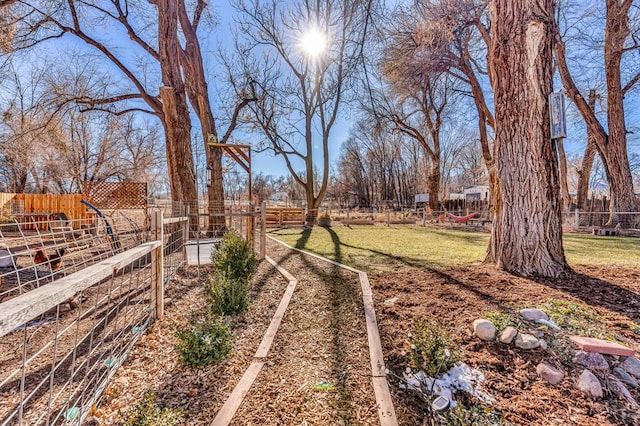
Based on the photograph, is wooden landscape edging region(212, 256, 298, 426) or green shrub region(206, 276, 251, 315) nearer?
wooden landscape edging region(212, 256, 298, 426)

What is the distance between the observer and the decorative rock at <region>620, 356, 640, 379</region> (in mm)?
1661

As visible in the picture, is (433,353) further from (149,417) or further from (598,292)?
(598,292)

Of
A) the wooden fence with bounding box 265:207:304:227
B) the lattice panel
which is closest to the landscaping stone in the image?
the lattice panel

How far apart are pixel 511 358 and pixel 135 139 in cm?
2259

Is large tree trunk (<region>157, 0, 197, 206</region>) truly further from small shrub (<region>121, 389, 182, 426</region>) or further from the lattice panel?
small shrub (<region>121, 389, 182, 426</region>)

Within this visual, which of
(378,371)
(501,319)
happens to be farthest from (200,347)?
(501,319)

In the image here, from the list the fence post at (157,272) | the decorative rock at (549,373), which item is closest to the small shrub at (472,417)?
the decorative rock at (549,373)

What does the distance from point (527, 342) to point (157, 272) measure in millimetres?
3197

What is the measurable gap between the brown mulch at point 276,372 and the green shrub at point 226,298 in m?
0.12

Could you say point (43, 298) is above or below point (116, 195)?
below

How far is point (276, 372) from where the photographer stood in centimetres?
193

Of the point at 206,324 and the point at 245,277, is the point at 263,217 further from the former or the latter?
the point at 206,324

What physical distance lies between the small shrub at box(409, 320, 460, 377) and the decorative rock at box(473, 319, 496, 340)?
377 millimetres

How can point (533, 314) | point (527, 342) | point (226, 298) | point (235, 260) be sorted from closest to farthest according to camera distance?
point (527, 342)
point (533, 314)
point (226, 298)
point (235, 260)
